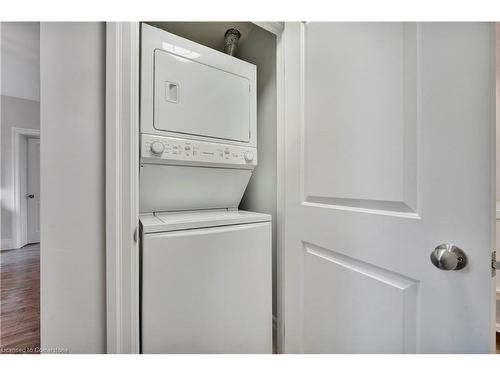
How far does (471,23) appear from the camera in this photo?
0.53 meters

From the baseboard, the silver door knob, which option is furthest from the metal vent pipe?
the baseboard

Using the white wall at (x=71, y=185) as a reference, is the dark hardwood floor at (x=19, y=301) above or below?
below

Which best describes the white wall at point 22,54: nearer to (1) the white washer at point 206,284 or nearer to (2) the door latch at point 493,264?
(1) the white washer at point 206,284

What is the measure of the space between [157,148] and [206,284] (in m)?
0.70

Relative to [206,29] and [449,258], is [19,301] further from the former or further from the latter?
[449,258]

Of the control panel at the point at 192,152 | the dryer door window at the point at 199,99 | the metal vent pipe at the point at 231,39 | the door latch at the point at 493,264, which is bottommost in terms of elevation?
the door latch at the point at 493,264

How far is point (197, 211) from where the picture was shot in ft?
4.33

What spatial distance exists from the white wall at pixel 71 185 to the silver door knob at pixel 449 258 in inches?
44.2

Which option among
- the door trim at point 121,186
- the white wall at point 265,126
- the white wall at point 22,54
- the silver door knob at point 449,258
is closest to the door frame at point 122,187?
the door trim at point 121,186

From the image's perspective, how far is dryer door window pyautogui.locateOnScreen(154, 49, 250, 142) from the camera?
109 centimetres

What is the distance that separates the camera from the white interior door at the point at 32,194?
2967 millimetres

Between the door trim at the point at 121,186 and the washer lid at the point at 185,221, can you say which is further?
the washer lid at the point at 185,221

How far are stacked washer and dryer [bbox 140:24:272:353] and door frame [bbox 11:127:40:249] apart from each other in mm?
2876
